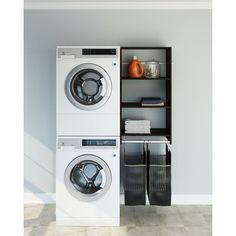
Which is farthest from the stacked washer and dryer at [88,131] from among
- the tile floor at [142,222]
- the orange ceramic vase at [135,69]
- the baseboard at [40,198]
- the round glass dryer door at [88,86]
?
the baseboard at [40,198]

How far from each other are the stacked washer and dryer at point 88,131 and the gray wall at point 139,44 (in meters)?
0.78

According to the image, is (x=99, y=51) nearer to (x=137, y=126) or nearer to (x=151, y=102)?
(x=151, y=102)

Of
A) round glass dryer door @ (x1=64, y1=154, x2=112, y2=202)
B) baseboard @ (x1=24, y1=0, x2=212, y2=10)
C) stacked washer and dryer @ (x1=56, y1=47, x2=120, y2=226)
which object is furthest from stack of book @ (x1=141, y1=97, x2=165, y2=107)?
baseboard @ (x1=24, y1=0, x2=212, y2=10)

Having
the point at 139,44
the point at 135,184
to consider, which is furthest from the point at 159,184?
the point at 139,44

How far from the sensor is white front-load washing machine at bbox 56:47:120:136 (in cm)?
406

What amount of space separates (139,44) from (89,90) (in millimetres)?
1035

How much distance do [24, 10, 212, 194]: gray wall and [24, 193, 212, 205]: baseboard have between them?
0.19 feet

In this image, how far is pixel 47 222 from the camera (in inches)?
166

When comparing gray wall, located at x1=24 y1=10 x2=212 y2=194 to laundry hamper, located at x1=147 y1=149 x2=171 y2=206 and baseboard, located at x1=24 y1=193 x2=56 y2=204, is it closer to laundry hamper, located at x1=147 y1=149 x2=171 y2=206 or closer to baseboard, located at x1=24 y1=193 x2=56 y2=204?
baseboard, located at x1=24 y1=193 x2=56 y2=204

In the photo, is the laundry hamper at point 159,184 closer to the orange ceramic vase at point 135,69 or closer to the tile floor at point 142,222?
the tile floor at point 142,222
